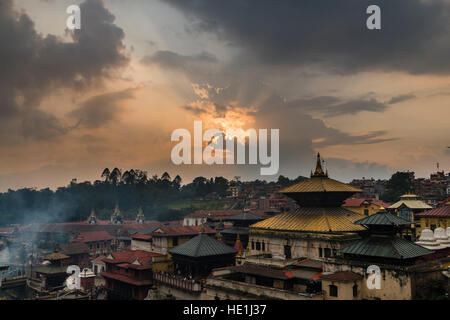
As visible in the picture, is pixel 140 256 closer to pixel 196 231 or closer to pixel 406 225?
pixel 196 231

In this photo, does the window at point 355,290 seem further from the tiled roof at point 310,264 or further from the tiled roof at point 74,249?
the tiled roof at point 74,249

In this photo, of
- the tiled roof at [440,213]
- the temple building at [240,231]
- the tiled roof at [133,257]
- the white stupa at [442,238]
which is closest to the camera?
the white stupa at [442,238]

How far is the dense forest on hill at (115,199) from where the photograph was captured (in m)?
140

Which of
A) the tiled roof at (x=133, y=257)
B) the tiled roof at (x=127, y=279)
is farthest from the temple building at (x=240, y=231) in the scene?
the tiled roof at (x=127, y=279)

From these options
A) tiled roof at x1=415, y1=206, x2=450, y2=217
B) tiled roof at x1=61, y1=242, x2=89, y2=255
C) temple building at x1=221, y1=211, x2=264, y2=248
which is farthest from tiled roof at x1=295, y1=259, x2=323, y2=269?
tiled roof at x1=61, y1=242, x2=89, y2=255

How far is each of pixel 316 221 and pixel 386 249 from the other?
1105cm

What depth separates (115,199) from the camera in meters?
157

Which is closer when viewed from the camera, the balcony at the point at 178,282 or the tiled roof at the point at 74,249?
the balcony at the point at 178,282

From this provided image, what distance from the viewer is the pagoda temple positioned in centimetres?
3778

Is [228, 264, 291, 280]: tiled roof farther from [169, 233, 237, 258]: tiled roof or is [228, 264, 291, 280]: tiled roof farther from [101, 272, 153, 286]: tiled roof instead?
[101, 272, 153, 286]: tiled roof

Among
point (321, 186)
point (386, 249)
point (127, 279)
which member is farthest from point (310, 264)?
point (127, 279)

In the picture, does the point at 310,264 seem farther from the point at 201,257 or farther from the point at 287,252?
the point at 201,257

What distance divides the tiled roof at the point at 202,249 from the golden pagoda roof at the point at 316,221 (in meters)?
4.91
